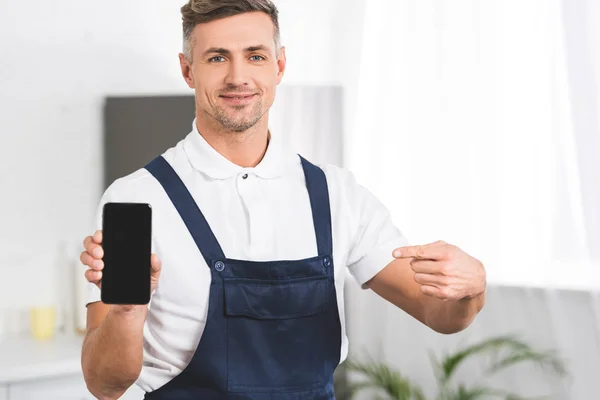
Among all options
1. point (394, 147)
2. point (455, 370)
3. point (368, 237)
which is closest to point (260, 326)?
point (368, 237)

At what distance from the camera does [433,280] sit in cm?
131

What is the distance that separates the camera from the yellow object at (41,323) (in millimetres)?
2641

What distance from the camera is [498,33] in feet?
8.21

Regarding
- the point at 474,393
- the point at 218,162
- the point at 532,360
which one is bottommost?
the point at 474,393

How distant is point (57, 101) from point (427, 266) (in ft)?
6.12

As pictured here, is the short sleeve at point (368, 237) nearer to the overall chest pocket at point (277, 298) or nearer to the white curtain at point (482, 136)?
the overall chest pocket at point (277, 298)

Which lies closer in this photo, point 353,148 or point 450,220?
point 450,220

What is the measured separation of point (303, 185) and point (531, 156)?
3.47 ft

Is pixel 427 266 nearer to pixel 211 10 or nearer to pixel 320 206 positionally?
pixel 320 206

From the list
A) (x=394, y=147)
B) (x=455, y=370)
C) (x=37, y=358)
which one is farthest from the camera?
(x=394, y=147)

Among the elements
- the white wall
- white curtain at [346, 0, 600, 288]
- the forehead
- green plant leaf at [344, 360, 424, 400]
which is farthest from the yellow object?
the forehead

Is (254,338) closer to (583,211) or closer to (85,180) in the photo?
(583,211)

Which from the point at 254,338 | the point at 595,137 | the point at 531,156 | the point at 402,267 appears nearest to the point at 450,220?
the point at 531,156

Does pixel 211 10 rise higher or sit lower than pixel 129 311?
higher
